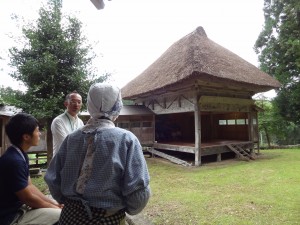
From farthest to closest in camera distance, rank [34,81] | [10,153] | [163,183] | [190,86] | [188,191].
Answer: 1. [190,86]
2. [34,81]
3. [163,183]
4. [188,191]
5. [10,153]

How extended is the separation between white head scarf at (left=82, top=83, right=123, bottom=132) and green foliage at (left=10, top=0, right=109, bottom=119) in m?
7.62

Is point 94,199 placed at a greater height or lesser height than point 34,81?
lesser

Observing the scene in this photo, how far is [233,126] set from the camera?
50.1 ft

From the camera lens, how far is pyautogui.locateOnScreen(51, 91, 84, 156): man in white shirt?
324 cm

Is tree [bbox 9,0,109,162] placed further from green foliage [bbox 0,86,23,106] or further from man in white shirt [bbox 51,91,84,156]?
man in white shirt [bbox 51,91,84,156]

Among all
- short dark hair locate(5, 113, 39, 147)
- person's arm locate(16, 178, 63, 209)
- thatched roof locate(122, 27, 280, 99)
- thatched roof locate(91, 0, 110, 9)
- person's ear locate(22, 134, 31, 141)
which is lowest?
person's arm locate(16, 178, 63, 209)

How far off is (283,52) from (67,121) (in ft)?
58.7

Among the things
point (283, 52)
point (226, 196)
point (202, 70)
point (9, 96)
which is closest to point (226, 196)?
point (226, 196)

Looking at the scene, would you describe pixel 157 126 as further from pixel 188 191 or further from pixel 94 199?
pixel 94 199

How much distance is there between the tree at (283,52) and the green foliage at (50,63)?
13030 millimetres

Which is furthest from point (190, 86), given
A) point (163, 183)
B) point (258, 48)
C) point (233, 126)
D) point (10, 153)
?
point (258, 48)

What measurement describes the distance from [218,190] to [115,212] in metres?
5.23

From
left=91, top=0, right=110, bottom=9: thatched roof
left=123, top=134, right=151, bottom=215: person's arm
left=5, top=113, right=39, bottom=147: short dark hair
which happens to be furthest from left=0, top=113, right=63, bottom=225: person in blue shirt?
left=91, top=0, right=110, bottom=9: thatched roof

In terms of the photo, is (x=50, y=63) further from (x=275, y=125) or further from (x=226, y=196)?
(x=275, y=125)
